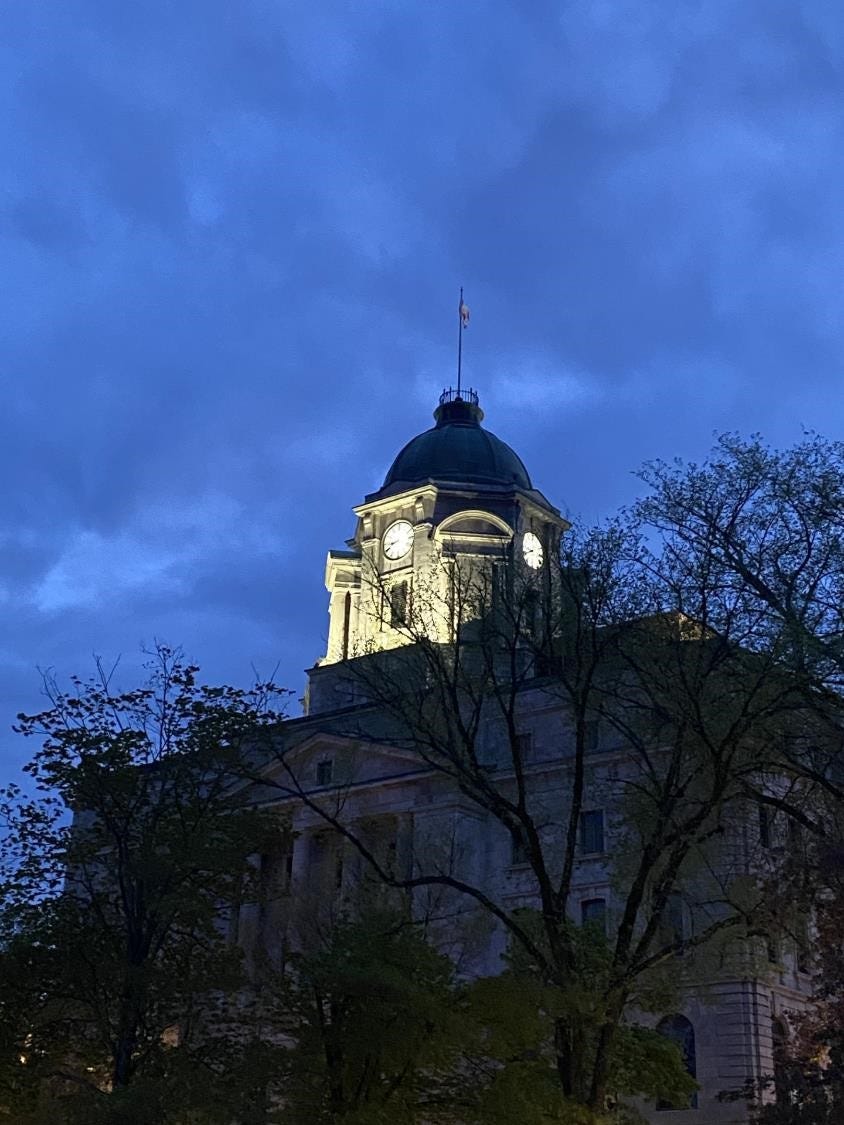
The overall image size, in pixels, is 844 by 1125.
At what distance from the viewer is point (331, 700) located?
70.4 metres

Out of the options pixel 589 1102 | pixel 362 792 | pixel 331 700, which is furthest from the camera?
pixel 331 700

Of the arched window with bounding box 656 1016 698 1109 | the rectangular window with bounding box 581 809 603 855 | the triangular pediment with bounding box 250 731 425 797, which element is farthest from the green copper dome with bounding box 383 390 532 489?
the arched window with bounding box 656 1016 698 1109

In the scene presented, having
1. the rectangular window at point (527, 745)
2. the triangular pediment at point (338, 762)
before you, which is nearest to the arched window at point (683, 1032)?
the rectangular window at point (527, 745)

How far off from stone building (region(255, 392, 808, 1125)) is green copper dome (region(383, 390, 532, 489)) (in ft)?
0.40

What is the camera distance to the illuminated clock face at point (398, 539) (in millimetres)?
74438

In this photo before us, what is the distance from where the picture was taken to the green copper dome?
7606 cm

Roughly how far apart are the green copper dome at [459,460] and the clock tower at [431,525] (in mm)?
54

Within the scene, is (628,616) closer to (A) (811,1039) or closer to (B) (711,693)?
(B) (711,693)

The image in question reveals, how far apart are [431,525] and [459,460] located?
580 centimetres

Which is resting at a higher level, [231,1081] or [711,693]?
[711,693]

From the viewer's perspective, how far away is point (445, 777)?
54.3 meters

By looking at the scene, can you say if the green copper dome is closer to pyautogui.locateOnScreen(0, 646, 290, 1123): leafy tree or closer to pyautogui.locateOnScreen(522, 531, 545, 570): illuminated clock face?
pyautogui.locateOnScreen(522, 531, 545, 570): illuminated clock face

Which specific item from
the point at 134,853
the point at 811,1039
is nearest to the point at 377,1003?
the point at 134,853

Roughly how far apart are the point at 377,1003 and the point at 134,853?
1056 cm
